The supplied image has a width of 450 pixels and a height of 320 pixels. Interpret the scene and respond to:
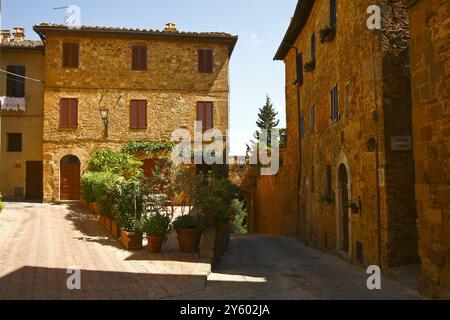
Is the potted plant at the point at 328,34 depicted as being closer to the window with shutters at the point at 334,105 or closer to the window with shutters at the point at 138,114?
the window with shutters at the point at 334,105

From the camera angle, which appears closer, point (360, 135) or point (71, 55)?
point (360, 135)

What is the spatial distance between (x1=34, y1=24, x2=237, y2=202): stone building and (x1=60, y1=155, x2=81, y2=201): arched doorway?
46 mm

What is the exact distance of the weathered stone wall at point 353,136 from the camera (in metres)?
8.36

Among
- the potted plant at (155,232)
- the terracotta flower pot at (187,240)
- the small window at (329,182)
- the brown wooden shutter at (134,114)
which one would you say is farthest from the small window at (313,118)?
the brown wooden shutter at (134,114)

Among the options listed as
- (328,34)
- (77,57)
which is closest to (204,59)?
(77,57)

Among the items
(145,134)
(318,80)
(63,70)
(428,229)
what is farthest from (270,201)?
(428,229)

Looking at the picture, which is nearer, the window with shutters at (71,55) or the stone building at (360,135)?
the stone building at (360,135)

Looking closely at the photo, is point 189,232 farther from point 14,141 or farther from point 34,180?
point 14,141

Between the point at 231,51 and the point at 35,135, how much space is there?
11359 millimetres

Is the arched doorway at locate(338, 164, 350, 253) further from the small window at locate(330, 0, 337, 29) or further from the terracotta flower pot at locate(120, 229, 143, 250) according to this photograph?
the terracotta flower pot at locate(120, 229, 143, 250)

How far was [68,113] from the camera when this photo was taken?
1977cm

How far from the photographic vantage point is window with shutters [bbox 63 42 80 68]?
19781 mm

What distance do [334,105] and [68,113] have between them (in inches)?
534

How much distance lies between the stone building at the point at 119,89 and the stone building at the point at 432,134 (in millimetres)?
14764
